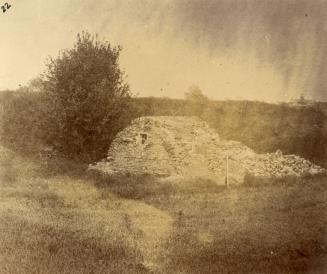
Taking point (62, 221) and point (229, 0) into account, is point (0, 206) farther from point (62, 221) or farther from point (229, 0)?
point (229, 0)

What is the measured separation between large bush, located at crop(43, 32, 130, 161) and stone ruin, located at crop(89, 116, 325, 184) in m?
0.69

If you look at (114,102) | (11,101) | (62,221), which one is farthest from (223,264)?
(11,101)

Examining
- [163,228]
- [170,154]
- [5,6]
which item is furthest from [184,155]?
[5,6]

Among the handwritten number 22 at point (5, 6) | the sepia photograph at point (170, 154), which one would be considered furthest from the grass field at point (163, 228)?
the handwritten number 22 at point (5, 6)

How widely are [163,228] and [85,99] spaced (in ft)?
22.6

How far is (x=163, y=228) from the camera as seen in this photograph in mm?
8828

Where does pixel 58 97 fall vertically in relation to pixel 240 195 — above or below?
above

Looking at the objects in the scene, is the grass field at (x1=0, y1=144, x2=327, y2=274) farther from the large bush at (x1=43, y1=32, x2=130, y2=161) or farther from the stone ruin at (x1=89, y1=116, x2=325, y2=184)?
the large bush at (x1=43, y1=32, x2=130, y2=161)

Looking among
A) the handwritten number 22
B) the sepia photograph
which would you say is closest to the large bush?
the sepia photograph

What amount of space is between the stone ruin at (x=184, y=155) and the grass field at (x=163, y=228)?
5.66 ft

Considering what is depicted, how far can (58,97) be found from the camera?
14.9 m

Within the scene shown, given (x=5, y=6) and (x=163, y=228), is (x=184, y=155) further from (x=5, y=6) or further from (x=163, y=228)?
(x=5, y=6)

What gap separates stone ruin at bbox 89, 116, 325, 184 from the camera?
46.2 feet

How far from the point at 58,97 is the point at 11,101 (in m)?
4.74
